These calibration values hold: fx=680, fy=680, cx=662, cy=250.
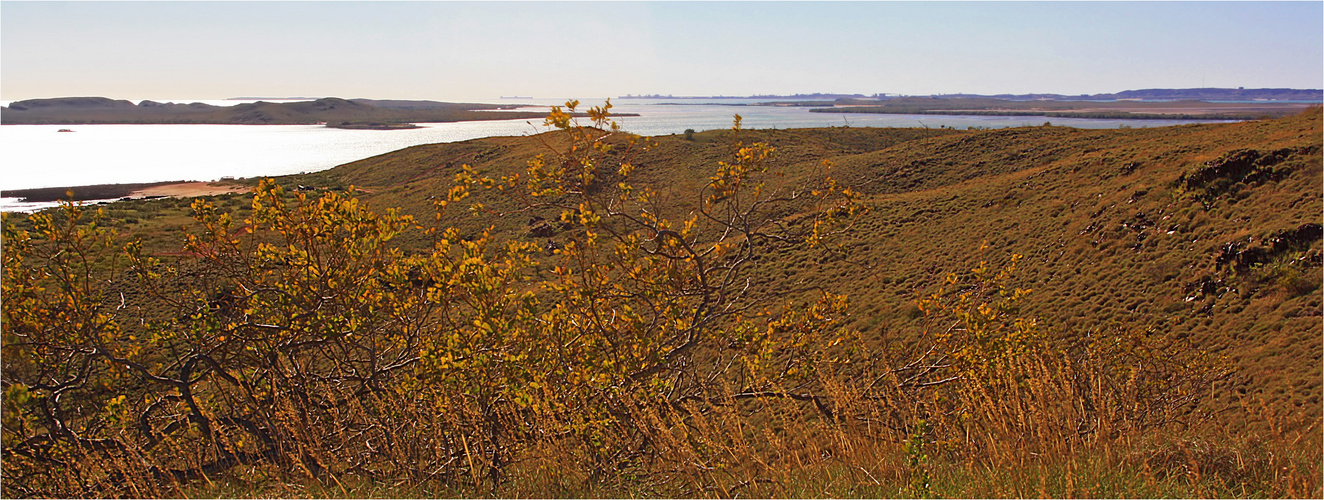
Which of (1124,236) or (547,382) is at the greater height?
(547,382)

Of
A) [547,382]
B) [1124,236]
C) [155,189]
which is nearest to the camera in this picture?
[547,382]

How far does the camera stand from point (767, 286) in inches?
980

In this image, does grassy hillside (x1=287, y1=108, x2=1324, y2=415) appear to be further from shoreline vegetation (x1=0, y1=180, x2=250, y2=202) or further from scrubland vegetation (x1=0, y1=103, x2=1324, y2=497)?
shoreline vegetation (x1=0, y1=180, x2=250, y2=202)

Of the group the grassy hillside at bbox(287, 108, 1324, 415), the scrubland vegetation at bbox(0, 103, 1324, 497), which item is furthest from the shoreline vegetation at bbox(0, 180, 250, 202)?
the scrubland vegetation at bbox(0, 103, 1324, 497)

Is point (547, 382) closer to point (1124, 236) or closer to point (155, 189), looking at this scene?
point (1124, 236)

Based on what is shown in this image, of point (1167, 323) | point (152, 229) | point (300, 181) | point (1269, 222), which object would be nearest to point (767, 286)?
point (1167, 323)

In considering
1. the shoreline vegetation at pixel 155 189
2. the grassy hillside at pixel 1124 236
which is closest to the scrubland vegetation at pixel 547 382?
the grassy hillside at pixel 1124 236

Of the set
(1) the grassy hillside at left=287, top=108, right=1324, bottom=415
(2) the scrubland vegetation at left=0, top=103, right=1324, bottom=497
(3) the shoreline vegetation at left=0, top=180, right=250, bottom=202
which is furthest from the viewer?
(3) the shoreline vegetation at left=0, top=180, right=250, bottom=202

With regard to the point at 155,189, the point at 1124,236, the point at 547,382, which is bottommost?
the point at 1124,236

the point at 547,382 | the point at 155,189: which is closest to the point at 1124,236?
the point at 547,382

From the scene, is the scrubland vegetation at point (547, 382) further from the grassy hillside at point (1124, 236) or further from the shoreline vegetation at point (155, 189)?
the shoreline vegetation at point (155, 189)

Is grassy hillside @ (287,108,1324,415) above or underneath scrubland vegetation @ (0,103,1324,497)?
underneath

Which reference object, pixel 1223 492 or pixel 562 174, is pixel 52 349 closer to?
pixel 562 174

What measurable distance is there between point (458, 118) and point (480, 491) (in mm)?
173594
